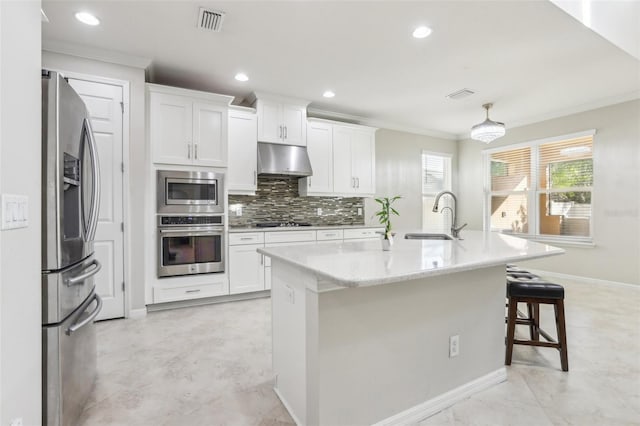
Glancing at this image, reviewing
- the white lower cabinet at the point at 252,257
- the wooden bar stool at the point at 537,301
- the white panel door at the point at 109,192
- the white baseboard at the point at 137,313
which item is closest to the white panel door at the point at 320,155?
the white lower cabinet at the point at 252,257

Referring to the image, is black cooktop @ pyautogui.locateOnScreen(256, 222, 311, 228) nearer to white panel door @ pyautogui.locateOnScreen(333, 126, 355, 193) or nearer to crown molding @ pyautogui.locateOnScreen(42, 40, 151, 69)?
white panel door @ pyautogui.locateOnScreen(333, 126, 355, 193)

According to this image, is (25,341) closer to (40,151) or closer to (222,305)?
(40,151)

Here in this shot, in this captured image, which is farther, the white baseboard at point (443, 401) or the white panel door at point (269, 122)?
the white panel door at point (269, 122)

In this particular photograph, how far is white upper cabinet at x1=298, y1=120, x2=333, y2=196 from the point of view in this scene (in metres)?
4.58

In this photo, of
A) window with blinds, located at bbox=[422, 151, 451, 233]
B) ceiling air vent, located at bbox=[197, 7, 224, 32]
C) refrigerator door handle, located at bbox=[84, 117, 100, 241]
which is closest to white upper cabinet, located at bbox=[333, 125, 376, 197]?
window with blinds, located at bbox=[422, 151, 451, 233]

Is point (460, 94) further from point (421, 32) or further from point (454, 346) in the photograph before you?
point (454, 346)

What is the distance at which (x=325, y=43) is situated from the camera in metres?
2.93

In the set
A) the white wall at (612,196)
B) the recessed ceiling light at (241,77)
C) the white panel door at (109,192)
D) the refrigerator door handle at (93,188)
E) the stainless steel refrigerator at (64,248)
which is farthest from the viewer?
the white wall at (612,196)

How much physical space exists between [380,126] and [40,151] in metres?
5.03

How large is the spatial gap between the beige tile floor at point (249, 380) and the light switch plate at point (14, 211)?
1.17 metres

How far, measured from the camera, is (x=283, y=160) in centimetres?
425

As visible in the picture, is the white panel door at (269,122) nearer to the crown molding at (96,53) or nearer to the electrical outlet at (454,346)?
the crown molding at (96,53)

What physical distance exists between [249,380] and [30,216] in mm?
1491

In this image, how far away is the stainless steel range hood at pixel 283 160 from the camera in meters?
4.11
